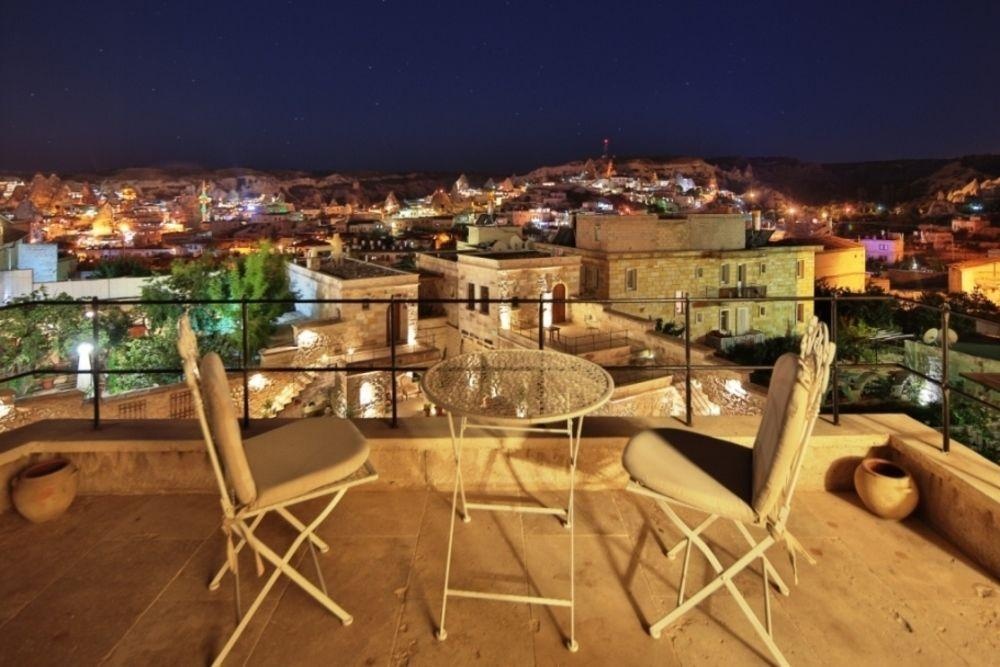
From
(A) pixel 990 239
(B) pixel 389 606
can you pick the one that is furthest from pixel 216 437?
(A) pixel 990 239

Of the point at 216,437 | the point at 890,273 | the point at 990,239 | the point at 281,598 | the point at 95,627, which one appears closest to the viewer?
the point at 216,437

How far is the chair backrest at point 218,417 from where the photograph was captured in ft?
5.90

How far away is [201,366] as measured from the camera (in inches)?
74.2

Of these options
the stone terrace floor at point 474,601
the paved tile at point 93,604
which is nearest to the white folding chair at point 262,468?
the stone terrace floor at point 474,601

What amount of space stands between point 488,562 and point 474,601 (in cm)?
25

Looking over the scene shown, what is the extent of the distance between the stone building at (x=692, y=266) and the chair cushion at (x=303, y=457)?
19.4 m

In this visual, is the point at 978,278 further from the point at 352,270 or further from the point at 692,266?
the point at 352,270

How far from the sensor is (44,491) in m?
2.66

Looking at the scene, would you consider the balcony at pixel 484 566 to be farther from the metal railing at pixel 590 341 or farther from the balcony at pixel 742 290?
the balcony at pixel 742 290

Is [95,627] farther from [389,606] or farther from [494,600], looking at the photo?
[494,600]

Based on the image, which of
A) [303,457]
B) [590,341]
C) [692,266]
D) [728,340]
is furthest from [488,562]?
[692,266]

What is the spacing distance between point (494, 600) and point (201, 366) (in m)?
1.27

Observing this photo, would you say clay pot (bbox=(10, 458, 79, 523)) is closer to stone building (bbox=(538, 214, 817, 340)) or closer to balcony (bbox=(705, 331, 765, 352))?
balcony (bbox=(705, 331, 765, 352))

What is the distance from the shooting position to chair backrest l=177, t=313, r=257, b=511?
180cm
